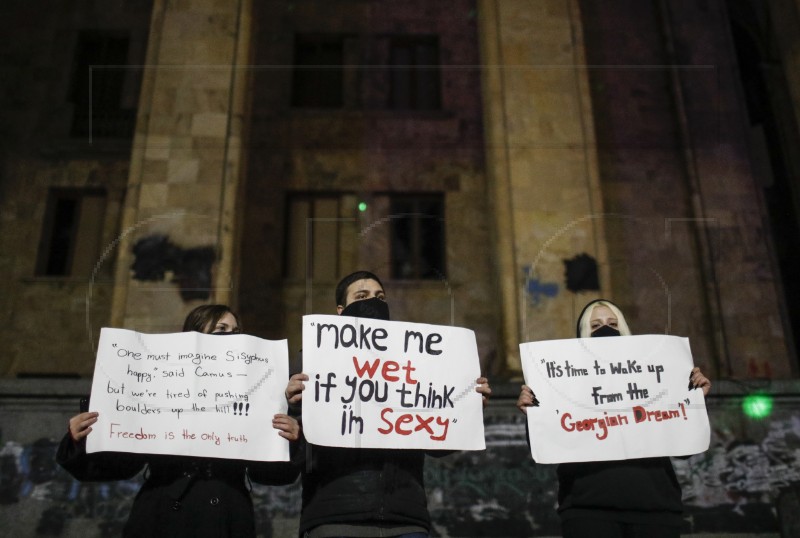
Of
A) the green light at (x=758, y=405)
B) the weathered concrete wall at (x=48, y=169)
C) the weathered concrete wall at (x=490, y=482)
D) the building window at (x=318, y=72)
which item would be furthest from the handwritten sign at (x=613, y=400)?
the building window at (x=318, y=72)

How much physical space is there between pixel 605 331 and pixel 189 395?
251cm

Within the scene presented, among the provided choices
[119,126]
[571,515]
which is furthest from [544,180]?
[119,126]

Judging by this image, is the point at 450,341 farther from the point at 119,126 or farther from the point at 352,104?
the point at 119,126

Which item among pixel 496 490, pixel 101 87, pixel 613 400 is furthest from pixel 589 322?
pixel 101 87

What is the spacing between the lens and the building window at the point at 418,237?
12.4 meters

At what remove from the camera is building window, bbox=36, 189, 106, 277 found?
1245cm

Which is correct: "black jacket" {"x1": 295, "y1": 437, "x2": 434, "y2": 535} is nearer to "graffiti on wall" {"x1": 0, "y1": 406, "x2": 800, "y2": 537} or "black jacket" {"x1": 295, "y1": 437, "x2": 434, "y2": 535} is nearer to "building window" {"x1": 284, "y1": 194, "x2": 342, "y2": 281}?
"graffiti on wall" {"x1": 0, "y1": 406, "x2": 800, "y2": 537}

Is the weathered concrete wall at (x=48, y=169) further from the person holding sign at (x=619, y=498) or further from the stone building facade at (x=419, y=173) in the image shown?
the person holding sign at (x=619, y=498)

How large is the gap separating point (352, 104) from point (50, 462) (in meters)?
→ 9.03

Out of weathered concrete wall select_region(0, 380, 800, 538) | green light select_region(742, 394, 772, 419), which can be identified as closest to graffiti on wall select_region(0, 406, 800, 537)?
weathered concrete wall select_region(0, 380, 800, 538)

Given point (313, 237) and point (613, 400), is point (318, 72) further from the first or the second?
point (613, 400)

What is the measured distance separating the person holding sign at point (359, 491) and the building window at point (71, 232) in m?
10.8

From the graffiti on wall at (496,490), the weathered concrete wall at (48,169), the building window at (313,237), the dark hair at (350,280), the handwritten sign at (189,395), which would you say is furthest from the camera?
the building window at (313,237)

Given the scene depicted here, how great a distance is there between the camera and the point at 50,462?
21.7 feet
